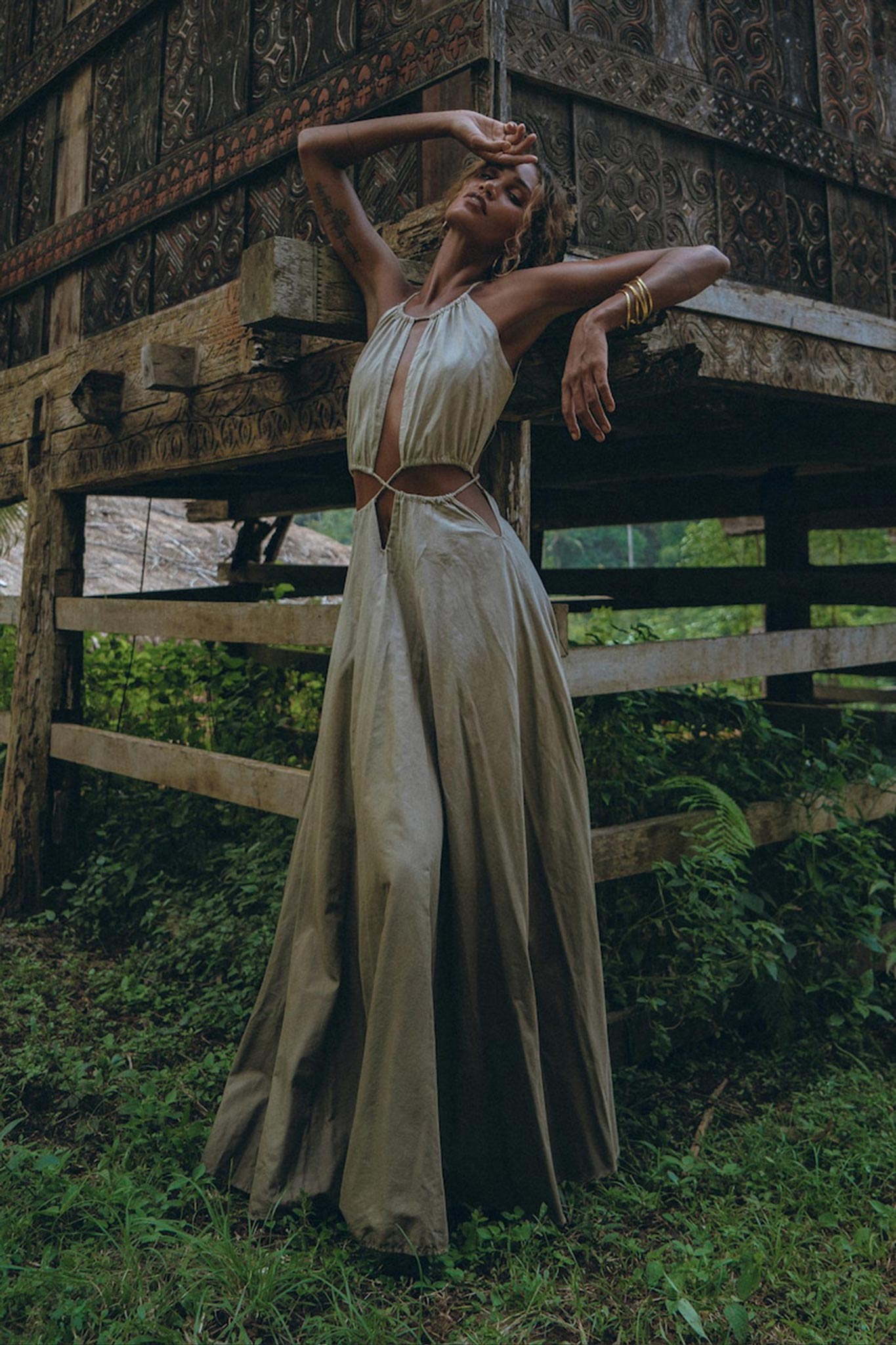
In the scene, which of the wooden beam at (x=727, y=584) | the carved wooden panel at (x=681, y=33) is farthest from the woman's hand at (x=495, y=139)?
the wooden beam at (x=727, y=584)

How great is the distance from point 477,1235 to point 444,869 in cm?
83

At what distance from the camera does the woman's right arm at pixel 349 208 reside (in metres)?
2.92

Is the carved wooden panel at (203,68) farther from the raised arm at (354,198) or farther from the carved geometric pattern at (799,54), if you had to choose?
the carved geometric pattern at (799,54)

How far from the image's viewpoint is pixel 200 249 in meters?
4.25

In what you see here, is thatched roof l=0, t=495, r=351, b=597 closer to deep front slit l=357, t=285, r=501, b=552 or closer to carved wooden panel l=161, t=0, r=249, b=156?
carved wooden panel l=161, t=0, r=249, b=156

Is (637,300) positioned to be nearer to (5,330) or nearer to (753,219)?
(753,219)

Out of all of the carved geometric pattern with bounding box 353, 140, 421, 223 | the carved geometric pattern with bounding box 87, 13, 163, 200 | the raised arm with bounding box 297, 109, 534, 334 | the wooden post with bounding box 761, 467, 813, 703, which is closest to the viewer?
the raised arm with bounding box 297, 109, 534, 334

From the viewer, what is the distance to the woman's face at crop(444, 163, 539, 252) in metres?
2.70

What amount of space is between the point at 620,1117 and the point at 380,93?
3111 millimetres

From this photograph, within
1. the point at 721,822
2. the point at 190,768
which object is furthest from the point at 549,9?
the point at 190,768

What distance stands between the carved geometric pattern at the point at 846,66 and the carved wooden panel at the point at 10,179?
12.2ft

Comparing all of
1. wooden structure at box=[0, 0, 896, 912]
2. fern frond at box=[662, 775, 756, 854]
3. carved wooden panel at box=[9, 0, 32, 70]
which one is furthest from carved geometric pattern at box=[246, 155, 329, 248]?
carved wooden panel at box=[9, 0, 32, 70]

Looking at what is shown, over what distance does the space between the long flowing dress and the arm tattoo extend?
25 cm

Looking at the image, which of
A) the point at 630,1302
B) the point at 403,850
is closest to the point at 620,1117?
the point at 630,1302
